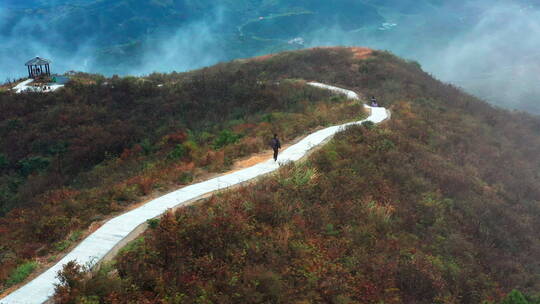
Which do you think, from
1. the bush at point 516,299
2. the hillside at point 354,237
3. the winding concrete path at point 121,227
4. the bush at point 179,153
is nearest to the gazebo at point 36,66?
the bush at point 179,153

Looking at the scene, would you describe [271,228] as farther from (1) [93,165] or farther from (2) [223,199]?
(1) [93,165]

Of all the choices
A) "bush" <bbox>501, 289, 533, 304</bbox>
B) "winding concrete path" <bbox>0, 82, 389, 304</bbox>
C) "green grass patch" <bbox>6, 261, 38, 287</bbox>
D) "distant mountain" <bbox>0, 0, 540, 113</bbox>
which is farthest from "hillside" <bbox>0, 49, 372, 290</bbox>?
"distant mountain" <bbox>0, 0, 540, 113</bbox>

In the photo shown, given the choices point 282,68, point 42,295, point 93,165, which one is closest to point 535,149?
point 282,68

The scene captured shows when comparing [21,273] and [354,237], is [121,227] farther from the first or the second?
[354,237]

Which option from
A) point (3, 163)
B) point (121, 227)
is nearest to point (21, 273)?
point (121, 227)

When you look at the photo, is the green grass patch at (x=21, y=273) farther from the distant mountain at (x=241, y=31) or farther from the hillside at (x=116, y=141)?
the distant mountain at (x=241, y=31)

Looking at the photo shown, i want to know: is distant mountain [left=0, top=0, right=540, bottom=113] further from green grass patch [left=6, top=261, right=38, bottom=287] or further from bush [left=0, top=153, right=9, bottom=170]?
green grass patch [left=6, top=261, right=38, bottom=287]
